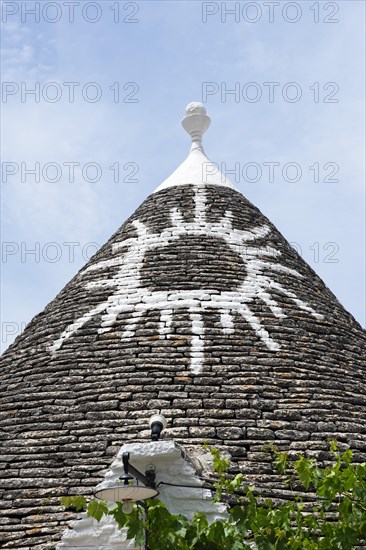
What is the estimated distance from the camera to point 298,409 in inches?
356

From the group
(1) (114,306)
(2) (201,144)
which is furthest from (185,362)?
(2) (201,144)

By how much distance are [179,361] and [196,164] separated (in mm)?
4605

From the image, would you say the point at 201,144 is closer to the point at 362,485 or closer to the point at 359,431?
the point at 359,431

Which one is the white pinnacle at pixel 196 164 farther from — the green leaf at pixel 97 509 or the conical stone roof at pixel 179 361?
the green leaf at pixel 97 509

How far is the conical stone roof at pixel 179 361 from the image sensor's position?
853 cm

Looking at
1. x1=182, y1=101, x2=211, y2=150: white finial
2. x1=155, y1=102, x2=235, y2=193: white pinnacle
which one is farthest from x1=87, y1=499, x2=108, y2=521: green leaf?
x1=182, y1=101, x2=211, y2=150: white finial

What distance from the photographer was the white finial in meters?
14.0

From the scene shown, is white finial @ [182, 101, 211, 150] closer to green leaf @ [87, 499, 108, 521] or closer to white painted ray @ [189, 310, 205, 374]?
white painted ray @ [189, 310, 205, 374]

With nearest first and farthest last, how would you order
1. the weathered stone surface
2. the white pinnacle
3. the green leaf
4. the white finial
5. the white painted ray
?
the green leaf, the weathered stone surface, the white painted ray, the white pinnacle, the white finial

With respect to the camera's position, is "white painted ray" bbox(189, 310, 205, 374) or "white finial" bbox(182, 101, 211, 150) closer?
"white painted ray" bbox(189, 310, 205, 374)

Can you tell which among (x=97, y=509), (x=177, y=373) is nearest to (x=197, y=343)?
(x=177, y=373)

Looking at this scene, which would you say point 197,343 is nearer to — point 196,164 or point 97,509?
point 97,509

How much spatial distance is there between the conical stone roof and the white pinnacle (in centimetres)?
67

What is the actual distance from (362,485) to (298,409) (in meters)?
2.24
